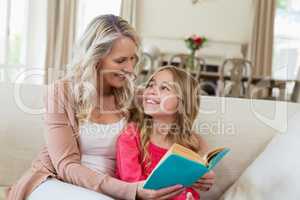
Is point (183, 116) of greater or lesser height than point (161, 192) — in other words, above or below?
above

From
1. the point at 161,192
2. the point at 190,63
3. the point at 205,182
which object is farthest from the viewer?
the point at 190,63

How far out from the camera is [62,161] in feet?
4.19

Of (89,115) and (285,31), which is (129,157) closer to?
(89,115)

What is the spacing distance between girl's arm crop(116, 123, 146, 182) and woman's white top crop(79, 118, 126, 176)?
30mm

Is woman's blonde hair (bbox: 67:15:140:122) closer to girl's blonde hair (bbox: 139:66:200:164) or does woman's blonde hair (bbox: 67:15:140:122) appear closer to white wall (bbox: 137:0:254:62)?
girl's blonde hair (bbox: 139:66:200:164)

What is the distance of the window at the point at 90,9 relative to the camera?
604 cm

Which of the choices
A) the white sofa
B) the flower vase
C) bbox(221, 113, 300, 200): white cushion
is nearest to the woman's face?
the white sofa

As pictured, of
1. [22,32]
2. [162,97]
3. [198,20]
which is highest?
[198,20]

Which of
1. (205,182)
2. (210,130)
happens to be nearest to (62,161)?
(205,182)

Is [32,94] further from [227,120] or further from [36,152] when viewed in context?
[227,120]

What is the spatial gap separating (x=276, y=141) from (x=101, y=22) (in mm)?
722

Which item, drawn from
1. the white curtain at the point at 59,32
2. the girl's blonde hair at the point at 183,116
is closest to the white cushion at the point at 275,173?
the girl's blonde hair at the point at 183,116

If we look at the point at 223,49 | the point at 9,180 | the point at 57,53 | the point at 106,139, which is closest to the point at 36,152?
the point at 9,180

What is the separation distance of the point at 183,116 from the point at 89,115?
1.05 feet
